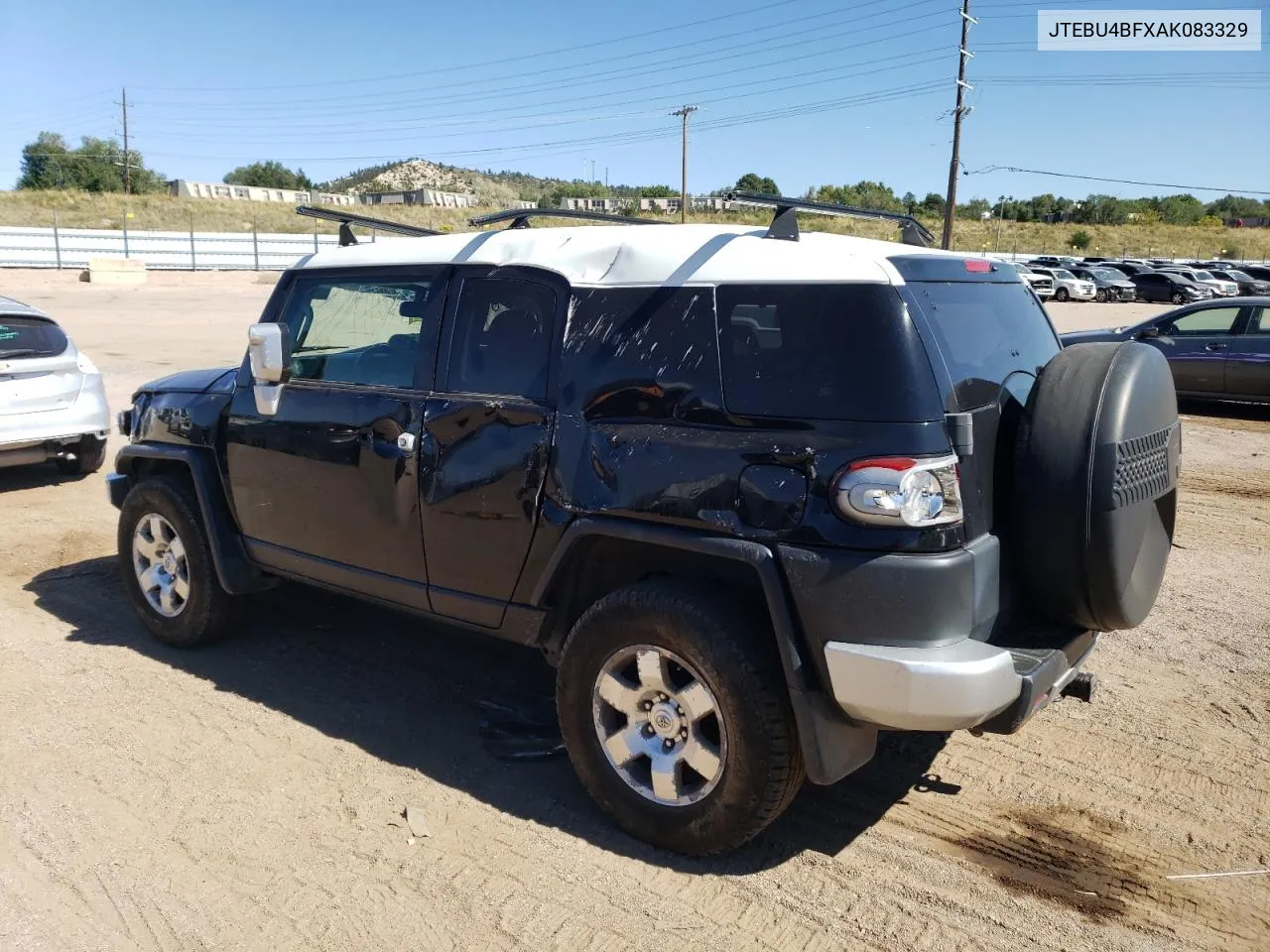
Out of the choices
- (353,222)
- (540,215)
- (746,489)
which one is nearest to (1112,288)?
(353,222)

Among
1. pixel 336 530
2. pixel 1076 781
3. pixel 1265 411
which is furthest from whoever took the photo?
pixel 1265 411

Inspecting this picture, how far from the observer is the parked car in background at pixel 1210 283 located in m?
40.7

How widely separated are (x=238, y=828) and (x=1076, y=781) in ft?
10.0

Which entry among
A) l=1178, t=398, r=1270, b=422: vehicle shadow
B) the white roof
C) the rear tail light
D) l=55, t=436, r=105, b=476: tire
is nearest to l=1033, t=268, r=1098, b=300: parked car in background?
l=1178, t=398, r=1270, b=422: vehicle shadow

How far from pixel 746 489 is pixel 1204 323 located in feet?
42.7

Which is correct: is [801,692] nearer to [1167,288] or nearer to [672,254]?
[672,254]

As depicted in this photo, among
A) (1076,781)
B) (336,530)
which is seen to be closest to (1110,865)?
(1076,781)

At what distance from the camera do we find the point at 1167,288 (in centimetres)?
4203

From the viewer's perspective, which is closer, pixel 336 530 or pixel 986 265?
pixel 986 265

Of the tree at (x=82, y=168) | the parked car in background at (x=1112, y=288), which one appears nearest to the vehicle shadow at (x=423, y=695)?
the parked car in background at (x=1112, y=288)

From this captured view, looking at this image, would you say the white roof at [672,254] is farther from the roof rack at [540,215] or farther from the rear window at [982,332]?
the rear window at [982,332]

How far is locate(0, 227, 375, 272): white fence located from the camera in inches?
1585

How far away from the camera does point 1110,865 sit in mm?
3346

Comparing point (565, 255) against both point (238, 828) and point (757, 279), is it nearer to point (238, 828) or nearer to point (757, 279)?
point (757, 279)
